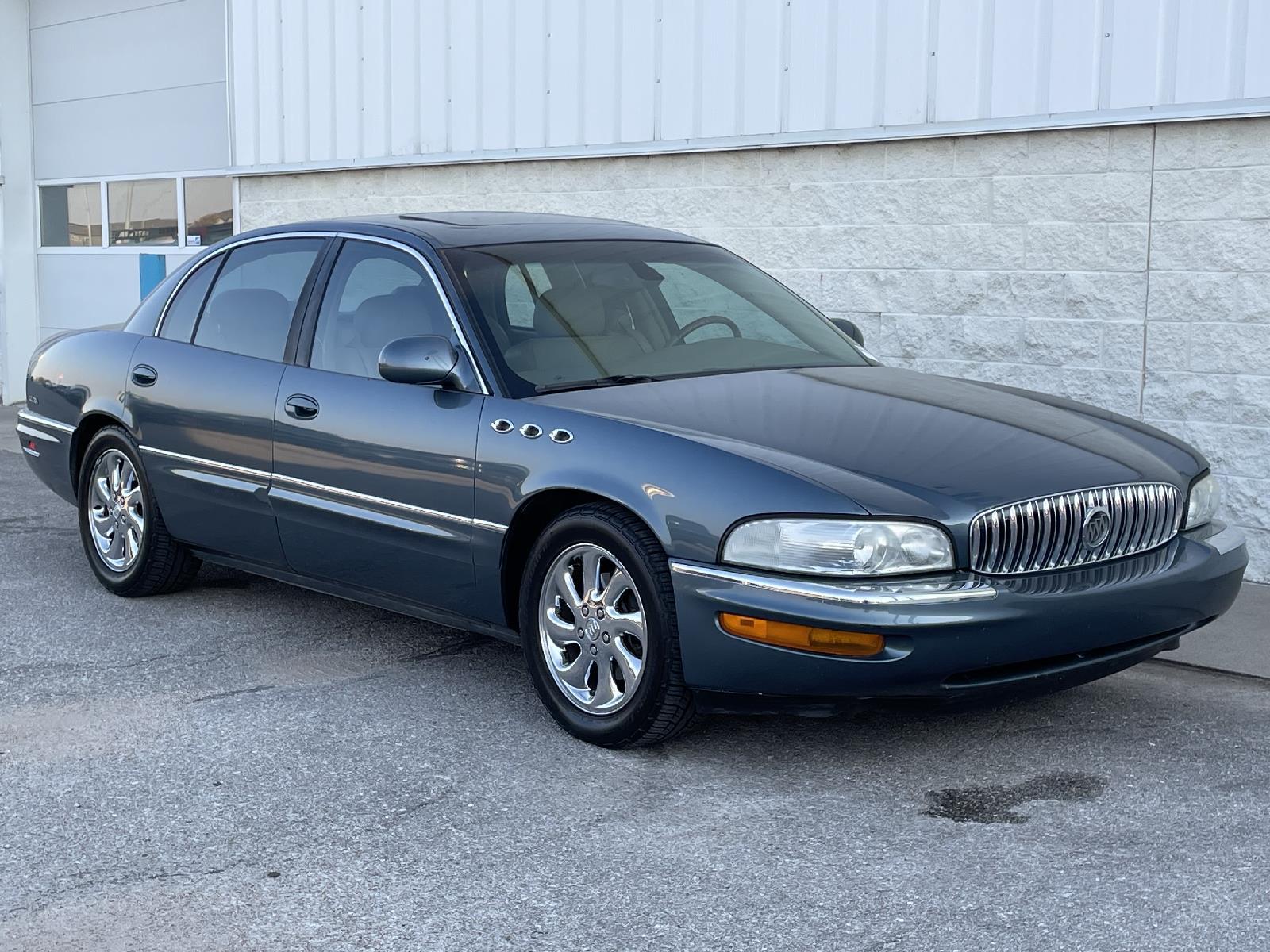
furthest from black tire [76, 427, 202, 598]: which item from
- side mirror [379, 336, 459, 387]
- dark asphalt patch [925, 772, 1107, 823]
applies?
dark asphalt patch [925, 772, 1107, 823]

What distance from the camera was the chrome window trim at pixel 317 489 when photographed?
196 inches

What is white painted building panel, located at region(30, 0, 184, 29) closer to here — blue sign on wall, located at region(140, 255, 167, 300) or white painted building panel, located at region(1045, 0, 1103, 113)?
blue sign on wall, located at region(140, 255, 167, 300)

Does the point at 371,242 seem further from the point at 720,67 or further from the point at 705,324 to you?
the point at 720,67

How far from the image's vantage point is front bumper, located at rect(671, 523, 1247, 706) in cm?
412

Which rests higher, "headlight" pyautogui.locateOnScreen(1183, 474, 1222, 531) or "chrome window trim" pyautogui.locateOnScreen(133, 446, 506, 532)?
"headlight" pyautogui.locateOnScreen(1183, 474, 1222, 531)

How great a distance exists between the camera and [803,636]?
13.7 feet

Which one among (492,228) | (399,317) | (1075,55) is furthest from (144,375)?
(1075,55)

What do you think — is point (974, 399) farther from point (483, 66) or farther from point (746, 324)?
point (483, 66)

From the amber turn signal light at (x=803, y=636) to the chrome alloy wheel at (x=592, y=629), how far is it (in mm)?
354

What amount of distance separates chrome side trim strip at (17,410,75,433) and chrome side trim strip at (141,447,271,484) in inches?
28.3

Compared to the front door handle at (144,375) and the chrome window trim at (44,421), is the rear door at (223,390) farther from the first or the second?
the chrome window trim at (44,421)

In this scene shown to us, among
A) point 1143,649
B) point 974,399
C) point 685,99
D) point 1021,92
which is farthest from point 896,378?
point 685,99

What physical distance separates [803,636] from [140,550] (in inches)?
137

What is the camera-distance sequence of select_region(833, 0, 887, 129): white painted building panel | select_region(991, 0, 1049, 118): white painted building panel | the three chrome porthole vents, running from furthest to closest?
select_region(833, 0, 887, 129): white painted building panel, select_region(991, 0, 1049, 118): white painted building panel, the three chrome porthole vents
